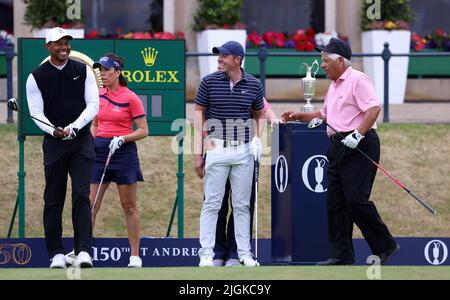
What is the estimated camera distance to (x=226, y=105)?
443 inches

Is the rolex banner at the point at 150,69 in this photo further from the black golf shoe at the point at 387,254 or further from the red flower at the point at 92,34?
the red flower at the point at 92,34

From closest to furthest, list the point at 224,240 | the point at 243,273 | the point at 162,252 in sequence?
the point at 243,273, the point at 224,240, the point at 162,252

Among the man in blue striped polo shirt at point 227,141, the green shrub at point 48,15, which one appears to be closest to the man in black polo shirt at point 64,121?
the man in blue striped polo shirt at point 227,141

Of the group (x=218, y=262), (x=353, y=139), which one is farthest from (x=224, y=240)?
(x=353, y=139)

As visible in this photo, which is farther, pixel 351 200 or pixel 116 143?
pixel 116 143

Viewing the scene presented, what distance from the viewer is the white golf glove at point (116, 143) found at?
1183 cm

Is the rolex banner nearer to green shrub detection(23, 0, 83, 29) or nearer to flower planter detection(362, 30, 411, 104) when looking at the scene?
green shrub detection(23, 0, 83, 29)

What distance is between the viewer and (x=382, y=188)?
1568 centimetres

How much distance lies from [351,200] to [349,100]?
0.76 metres

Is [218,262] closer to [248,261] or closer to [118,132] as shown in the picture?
[248,261]

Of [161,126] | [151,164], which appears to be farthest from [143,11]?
[161,126]

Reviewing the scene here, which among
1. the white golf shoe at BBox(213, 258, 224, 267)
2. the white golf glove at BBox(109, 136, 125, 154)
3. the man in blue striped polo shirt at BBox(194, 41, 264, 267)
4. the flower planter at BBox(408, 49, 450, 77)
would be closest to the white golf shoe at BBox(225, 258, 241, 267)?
the white golf shoe at BBox(213, 258, 224, 267)

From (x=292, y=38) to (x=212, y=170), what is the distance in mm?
9587
